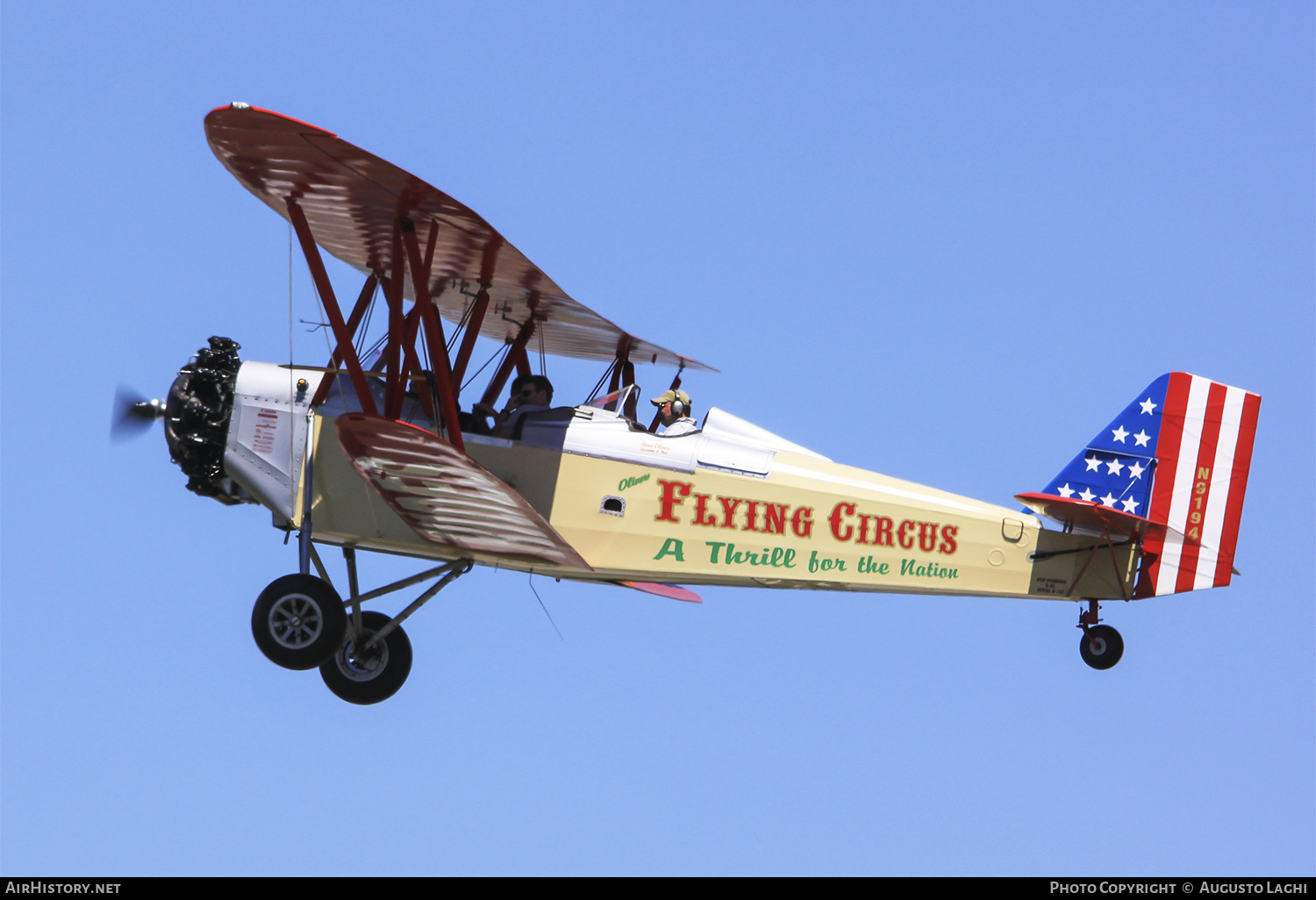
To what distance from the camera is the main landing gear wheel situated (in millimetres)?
11883

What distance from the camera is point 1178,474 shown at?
11.8m

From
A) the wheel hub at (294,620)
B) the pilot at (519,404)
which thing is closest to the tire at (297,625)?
the wheel hub at (294,620)

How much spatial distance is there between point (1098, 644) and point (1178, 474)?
1.62m

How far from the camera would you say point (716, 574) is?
1106 cm

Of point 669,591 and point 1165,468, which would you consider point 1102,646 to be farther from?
point 669,591

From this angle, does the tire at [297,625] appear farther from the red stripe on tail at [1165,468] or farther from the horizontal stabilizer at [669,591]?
the red stripe on tail at [1165,468]

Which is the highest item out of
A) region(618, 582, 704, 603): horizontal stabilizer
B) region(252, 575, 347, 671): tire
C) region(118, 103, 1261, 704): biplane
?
region(118, 103, 1261, 704): biplane

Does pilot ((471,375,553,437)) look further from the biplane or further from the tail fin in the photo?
the tail fin

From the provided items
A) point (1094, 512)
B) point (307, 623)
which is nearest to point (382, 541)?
point (307, 623)

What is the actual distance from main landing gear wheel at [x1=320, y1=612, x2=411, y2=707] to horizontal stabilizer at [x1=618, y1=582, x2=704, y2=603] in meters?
1.94

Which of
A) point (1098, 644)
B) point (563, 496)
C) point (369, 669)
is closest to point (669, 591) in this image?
point (563, 496)

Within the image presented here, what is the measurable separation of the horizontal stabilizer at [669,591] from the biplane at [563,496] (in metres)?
0.36

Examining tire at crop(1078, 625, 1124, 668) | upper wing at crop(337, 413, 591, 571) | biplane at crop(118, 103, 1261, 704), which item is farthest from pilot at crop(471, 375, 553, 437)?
tire at crop(1078, 625, 1124, 668)
